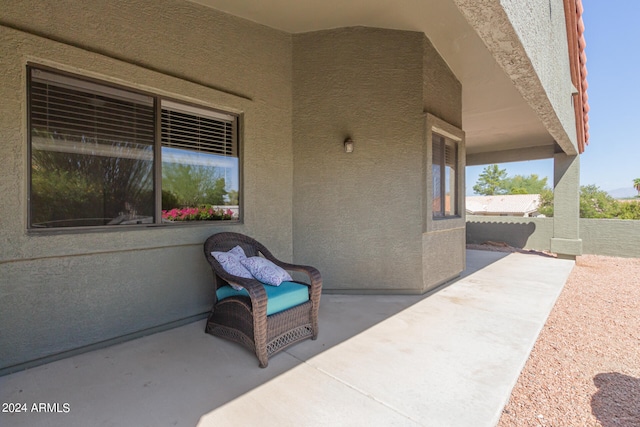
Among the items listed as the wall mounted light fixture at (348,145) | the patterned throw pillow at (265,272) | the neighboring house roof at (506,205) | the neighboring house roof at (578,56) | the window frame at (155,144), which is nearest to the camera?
the window frame at (155,144)

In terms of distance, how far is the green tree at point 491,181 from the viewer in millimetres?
59688

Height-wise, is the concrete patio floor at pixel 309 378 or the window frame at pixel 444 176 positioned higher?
the window frame at pixel 444 176

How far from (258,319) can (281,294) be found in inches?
15.9

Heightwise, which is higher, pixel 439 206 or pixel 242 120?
pixel 242 120

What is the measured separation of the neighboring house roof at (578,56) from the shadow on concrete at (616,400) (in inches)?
243

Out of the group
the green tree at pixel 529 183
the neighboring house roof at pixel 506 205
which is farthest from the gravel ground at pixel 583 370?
the green tree at pixel 529 183

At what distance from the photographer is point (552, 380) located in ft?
9.23

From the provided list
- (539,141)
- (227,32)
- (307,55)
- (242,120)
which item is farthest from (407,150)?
(539,141)

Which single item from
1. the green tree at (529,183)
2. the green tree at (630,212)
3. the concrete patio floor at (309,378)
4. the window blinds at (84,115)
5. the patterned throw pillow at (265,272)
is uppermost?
the green tree at (529,183)

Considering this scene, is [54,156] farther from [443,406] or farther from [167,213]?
[443,406]

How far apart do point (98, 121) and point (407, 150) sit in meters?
4.45

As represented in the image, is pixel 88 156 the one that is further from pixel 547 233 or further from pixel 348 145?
pixel 547 233

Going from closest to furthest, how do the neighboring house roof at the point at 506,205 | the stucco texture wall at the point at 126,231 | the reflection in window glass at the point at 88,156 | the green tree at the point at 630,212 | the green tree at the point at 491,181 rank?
the stucco texture wall at the point at 126,231 < the reflection in window glass at the point at 88,156 < the green tree at the point at 630,212 < the neighboring house roof at the point at 506,205 < the green tree at the point at 491,181

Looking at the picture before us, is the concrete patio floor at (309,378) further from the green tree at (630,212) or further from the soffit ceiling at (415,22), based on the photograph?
the green tree at (630,212)
